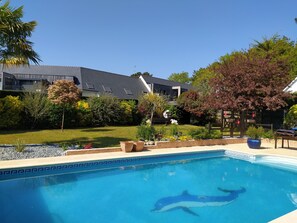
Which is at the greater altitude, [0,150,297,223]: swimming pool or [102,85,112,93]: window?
[102,85,112,93]: window

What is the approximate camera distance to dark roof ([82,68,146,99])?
113ft

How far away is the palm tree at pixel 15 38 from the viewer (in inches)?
389

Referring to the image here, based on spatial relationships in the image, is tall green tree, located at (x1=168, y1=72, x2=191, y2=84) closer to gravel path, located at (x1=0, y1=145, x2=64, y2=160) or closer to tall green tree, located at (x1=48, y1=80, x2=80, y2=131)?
tall green tree, located at (x1=48, y1=80, x2=80, y2=131)

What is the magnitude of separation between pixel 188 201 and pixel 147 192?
1.32 meters

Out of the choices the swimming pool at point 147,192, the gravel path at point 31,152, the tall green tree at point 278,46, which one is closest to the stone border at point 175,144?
the gravel path at point 31,152

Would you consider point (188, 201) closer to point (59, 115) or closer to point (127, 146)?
point (127, 146)

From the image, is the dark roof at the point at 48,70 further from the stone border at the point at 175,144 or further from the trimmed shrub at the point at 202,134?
the stone border at the point at 175,144

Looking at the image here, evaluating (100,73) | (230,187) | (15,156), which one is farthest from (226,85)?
(100,73)

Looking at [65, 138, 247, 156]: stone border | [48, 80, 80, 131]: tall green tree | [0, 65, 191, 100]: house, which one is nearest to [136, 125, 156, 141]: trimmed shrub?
[65, 138, 247, 156]: stone border

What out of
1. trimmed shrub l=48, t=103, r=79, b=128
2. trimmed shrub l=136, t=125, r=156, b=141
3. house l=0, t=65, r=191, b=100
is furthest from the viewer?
house l=0, t=65, r=191, b=100

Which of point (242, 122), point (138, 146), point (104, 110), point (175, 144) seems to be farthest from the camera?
point (104, 110)

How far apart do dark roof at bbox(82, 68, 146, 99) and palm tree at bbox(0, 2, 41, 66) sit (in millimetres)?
21900

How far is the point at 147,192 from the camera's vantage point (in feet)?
24.2

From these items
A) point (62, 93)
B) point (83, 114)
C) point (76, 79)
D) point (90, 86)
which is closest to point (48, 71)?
point (76, 79)
